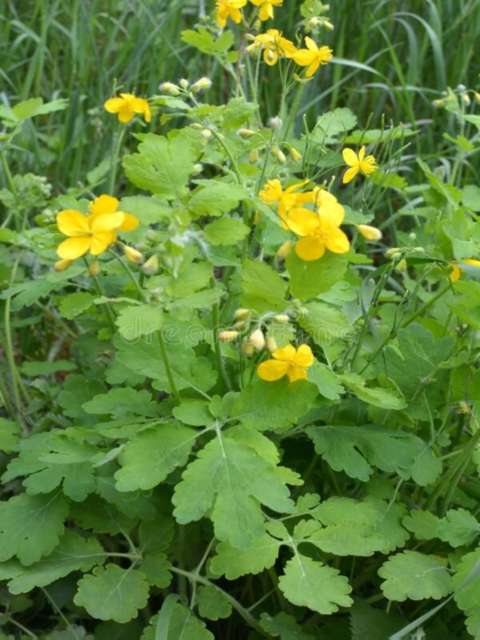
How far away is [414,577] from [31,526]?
0.78 m

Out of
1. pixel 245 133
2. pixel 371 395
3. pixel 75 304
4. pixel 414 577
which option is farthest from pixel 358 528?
pixel 245 133

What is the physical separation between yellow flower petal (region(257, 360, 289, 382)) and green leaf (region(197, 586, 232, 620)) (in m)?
0.49

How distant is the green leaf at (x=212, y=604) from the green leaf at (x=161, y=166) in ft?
2.64

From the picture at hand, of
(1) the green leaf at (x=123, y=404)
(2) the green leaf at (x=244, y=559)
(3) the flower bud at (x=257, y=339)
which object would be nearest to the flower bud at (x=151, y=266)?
(3) the flower bud at (x=257, y=339)

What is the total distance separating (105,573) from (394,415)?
0.70m

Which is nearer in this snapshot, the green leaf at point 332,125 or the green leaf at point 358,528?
the green leaf at point 358,528

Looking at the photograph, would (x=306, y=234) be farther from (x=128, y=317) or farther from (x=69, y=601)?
(x=69, y=601)

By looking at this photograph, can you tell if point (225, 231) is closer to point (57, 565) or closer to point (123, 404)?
point (123, 404)

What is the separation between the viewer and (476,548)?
1.74m

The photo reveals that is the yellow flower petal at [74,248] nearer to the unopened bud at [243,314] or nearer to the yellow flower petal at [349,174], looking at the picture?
the unopened bud at [243,314]

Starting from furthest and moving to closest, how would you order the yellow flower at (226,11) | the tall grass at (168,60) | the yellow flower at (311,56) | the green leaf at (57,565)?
the tall grass at (168,60)
the yellow flower at (226,11)
the yellow flower at (311,56)
the green leaf at (57,565)

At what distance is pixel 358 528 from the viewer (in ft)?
5.71

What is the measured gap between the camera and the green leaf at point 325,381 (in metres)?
1.69

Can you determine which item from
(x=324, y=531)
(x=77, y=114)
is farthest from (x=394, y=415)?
(x=77, y=114)
